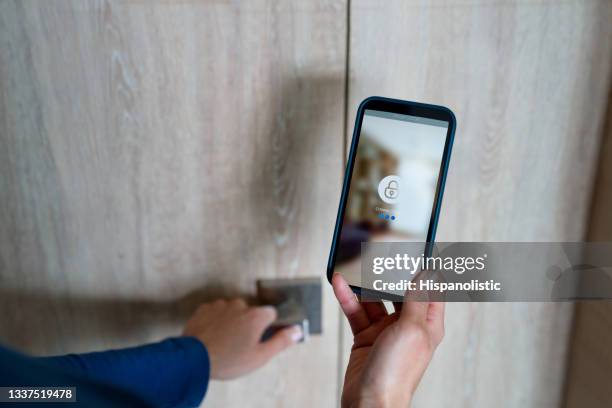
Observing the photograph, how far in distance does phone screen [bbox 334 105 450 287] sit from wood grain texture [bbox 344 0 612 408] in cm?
5

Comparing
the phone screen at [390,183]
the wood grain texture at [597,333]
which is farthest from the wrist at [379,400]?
the wood grain texture at [597,333]

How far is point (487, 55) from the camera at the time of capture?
477 millimetres

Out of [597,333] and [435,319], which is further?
[597,333]

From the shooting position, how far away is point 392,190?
0.47 meters

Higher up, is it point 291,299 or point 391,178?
point 391,178

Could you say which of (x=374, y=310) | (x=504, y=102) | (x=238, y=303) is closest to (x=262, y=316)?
(x=238, y=303)

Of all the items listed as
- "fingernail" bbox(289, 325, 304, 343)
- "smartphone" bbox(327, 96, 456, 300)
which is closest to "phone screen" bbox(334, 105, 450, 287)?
"smartphone" bbox(327, 96, 456, 300)

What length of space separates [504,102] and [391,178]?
0.14m

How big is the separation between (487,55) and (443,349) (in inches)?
13.5

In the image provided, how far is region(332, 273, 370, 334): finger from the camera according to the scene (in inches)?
17.1

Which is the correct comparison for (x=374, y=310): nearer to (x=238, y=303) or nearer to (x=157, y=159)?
(x=238, y=303)

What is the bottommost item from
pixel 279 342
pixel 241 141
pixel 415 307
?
pixel 279 342

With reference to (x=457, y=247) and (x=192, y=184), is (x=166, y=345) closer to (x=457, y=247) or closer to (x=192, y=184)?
(x=192, y=184)

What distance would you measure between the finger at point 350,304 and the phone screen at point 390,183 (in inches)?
1.1
